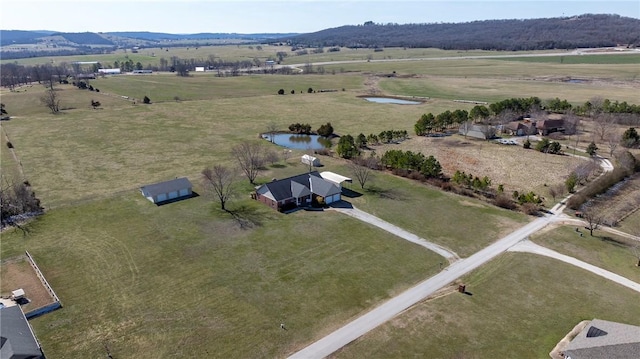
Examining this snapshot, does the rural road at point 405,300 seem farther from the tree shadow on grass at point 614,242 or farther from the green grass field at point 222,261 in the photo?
the tree shadow on grass at point 614,242

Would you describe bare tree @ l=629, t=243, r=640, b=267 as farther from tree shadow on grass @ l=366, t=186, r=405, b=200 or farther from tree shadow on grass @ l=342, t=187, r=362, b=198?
tree shadow on grass @ l=342, t=187, r=362, b=198

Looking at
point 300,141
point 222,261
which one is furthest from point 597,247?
point 300,141

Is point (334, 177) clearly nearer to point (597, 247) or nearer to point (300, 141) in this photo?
point (597, 247)

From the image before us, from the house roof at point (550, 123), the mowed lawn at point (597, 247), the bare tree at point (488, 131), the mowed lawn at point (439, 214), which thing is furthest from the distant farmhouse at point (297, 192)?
the house roof at point (550, 123)

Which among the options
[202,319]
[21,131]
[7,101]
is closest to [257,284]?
[202,319]

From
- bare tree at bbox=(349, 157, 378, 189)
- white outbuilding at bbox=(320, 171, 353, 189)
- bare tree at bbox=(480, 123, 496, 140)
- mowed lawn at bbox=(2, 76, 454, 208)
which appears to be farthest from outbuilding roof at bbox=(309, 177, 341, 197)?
bare tree at bbox=(480, 123, 496, 140)

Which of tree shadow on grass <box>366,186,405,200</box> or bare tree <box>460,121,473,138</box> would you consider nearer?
tree shadow on grass <box>366,186,405,200</box>
